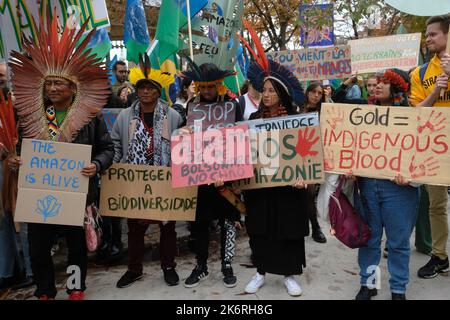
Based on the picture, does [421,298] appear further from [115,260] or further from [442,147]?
[115,260]

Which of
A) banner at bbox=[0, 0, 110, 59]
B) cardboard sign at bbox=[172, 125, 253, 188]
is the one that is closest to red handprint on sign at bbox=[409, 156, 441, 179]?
cardboard sign at bbox=[172, 125, 253, 188]

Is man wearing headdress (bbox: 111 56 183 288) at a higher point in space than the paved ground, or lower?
higher

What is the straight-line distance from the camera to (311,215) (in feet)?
16.6

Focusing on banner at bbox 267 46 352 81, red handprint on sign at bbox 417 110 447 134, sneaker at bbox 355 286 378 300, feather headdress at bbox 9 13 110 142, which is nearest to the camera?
red handprint on sign at bbox 417 110 447 134

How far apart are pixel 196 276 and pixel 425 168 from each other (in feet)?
7.44

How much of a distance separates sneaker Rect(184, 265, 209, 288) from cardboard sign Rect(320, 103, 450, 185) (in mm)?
1614

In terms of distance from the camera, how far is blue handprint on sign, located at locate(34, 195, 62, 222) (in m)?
3.18

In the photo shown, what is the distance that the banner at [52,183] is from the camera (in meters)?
3.17

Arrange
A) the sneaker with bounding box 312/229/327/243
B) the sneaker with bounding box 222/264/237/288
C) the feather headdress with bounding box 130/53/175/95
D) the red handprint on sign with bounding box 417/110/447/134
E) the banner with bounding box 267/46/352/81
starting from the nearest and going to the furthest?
the red handprint on sign with bounding box 417/110/447/134, the feather headdress with bounding box 130/53/175/95, the sneaker with bounding box 222/264/237/288, the sneaker with bounding box 312/229/327/243, the banner with bounding box 267/46/352/81

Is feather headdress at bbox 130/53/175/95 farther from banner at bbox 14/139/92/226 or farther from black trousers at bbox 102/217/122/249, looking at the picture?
black trousers at bbox 102/217/122/249

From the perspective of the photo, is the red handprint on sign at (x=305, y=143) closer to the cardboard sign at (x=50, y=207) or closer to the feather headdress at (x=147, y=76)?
the feather headdress at (x=147, y=76)

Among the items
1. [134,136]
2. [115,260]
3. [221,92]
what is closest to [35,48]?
[134,136]

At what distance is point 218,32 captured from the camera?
5.26 metres

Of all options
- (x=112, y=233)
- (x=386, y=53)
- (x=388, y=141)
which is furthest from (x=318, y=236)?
(x=386, y=53)
